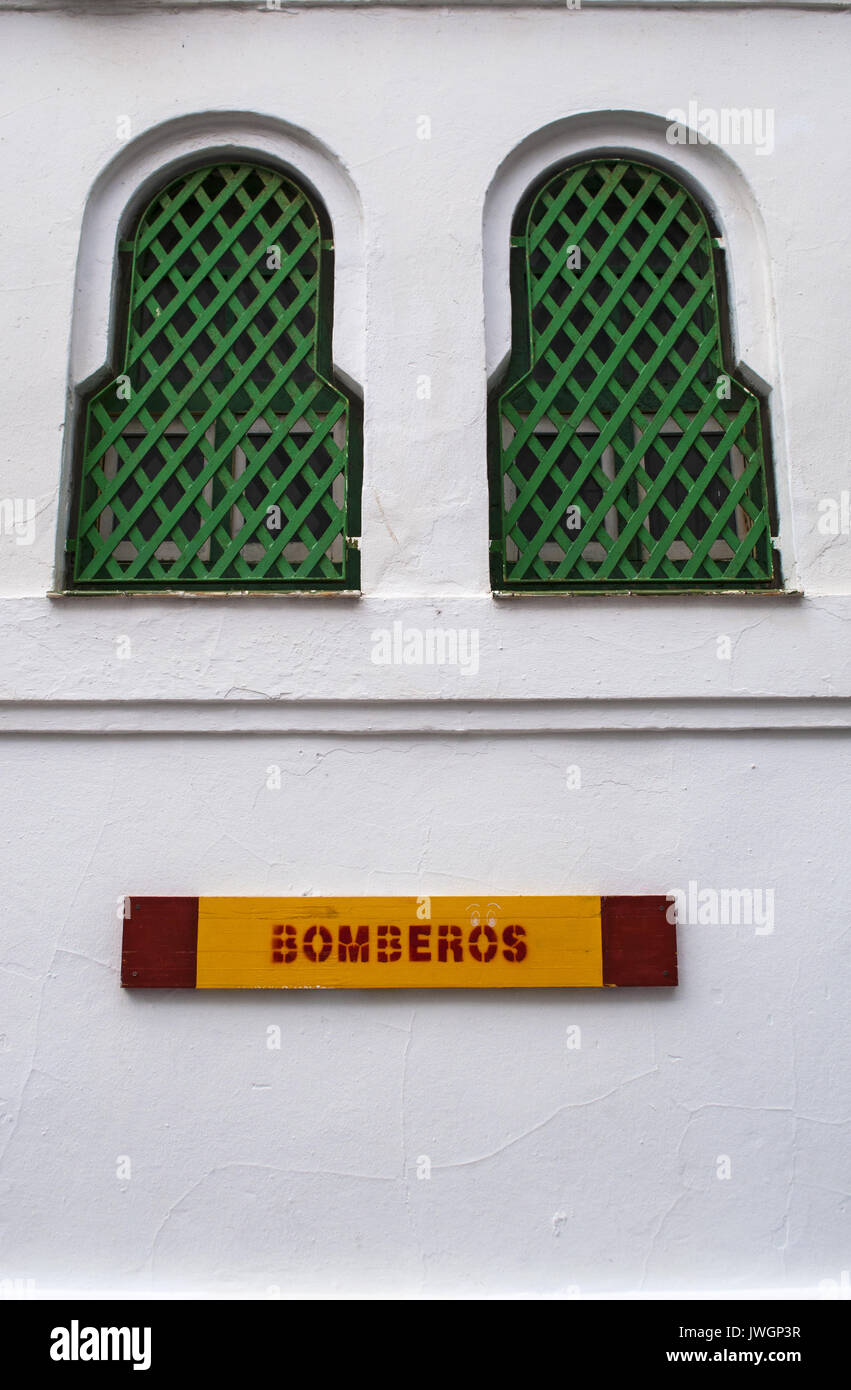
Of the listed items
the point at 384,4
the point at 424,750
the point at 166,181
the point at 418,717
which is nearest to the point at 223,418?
Result: the point at 166,181

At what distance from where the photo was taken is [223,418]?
14.7 feet

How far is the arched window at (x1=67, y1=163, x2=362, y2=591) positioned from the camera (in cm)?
437

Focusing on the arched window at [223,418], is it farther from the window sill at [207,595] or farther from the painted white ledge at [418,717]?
the painted white ledge at [418,717]

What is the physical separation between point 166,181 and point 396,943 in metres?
3.73

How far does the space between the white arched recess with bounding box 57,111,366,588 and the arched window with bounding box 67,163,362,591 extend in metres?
0.08

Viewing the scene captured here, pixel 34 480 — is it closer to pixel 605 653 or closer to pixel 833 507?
pixel 605 653

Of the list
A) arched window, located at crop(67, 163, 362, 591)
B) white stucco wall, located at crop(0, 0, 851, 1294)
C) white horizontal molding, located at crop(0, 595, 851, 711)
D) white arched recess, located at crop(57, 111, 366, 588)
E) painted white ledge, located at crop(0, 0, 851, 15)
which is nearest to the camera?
white stucco wall, located at crop(0, 0, 851, 1294)

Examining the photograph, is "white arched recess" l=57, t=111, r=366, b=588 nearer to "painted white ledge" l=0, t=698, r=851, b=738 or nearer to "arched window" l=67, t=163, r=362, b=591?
"arched window" l=67, t=163, r=362, b=591

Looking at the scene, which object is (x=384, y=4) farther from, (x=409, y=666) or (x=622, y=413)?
(x=409, y=666)

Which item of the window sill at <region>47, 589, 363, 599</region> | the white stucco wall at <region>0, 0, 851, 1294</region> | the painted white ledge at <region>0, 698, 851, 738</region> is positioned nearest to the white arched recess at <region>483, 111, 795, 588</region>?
the white stucco wall at <region>0, 0, 851, 1294</region>

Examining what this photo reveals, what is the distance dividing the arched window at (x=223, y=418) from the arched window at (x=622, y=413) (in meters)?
0.80

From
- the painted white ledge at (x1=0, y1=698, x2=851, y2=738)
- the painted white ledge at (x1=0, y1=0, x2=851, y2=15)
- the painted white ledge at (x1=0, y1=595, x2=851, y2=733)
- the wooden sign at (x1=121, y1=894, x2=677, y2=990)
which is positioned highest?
the painted white ledge at (x1=0, y1=0, x2=851, y2=15)

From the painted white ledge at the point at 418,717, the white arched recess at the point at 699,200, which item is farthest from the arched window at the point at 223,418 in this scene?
the white arched recess at the point at 699,200
